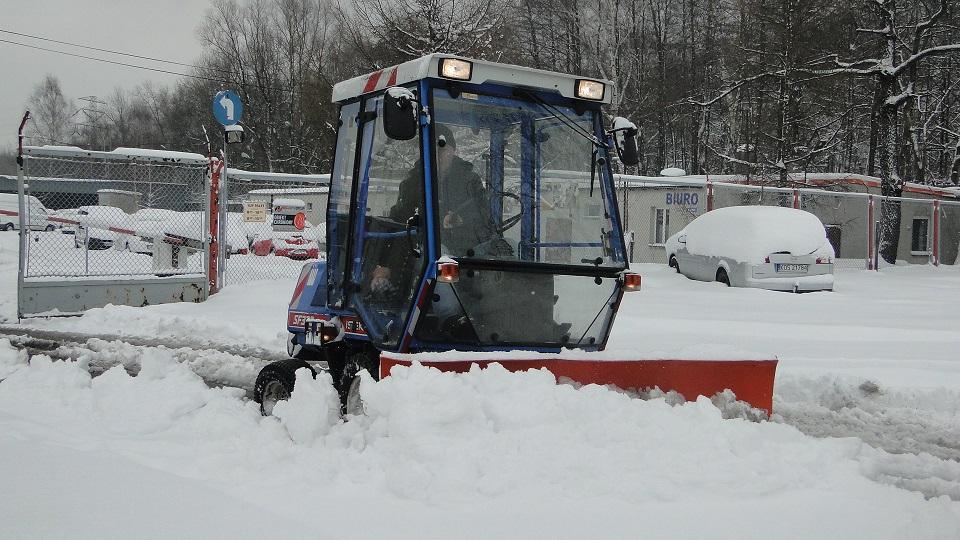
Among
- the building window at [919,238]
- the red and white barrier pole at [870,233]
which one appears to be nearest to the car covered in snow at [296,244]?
the red and white barrier pole at [870,233]

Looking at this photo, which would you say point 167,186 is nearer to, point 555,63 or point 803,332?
point 803,332

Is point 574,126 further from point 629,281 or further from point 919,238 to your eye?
point 919,238

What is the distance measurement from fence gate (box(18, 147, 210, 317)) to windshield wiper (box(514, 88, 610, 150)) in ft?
24.9

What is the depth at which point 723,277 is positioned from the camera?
1448 centimetres

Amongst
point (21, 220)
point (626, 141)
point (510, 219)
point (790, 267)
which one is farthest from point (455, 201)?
point (790, 267)

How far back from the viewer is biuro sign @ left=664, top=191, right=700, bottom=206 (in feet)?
65.7

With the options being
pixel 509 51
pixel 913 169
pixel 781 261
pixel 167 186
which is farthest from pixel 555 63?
pixel 167 186

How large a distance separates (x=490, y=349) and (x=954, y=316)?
372 inches

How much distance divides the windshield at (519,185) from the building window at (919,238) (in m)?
24.4

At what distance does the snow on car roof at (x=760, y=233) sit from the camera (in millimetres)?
13734

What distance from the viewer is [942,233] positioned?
81.7 ft

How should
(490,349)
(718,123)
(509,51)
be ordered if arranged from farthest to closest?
(718,123) < (509,51) < (490,349)

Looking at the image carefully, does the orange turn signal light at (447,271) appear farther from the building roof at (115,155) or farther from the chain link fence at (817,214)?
the chain link fence at (817,214)

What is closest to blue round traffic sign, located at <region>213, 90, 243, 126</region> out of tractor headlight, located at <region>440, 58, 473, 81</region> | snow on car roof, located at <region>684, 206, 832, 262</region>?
tractor headlight, located at <region>440, 58, 473, 81</region>
